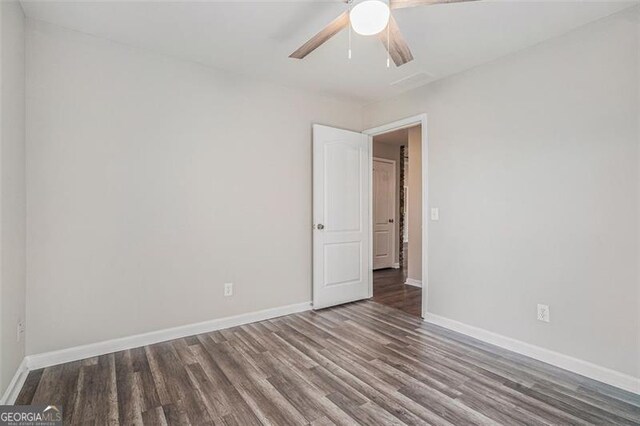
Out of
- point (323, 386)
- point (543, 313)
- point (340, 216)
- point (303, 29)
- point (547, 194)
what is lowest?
point (323, 386)

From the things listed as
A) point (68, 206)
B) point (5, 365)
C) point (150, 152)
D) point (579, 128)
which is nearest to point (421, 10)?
point (579, 128)

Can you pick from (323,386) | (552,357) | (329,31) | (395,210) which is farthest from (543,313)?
(395,210)

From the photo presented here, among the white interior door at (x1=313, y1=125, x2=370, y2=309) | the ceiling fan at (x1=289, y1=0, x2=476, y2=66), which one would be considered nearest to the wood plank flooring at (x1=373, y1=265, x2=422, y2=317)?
the white interior door at (x1=313, y1=125, x2=370, y2=309)

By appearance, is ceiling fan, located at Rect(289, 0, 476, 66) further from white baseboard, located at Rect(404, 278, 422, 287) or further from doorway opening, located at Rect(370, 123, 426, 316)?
white baseboard, located at Rect(404, 278, 422, 287)

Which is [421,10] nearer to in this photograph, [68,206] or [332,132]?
[332,132]

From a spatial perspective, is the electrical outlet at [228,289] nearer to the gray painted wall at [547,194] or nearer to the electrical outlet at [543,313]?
the gray painted wall at [547,194]

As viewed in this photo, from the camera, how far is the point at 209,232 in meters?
3.02

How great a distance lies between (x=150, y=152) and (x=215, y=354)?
1.79 m

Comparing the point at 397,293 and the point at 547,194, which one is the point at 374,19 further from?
the point at 397,293

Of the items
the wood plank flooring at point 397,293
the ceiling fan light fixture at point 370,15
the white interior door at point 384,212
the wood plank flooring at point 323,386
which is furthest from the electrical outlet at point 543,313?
the white interior door at point 384,212

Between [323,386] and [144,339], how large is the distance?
64.4 inches

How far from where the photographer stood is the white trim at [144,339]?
7.59 ft

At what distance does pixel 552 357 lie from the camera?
7.93 feet

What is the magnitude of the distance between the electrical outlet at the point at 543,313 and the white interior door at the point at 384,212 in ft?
11.9
